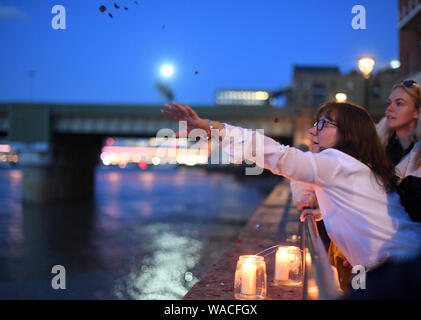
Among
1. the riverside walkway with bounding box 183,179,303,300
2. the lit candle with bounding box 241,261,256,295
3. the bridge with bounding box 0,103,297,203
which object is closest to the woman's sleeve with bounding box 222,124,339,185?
the lit candle with bounding box 241,261,256,295

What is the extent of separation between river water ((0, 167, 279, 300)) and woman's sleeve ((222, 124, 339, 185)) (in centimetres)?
899

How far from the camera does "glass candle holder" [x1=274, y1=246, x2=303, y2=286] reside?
394cm

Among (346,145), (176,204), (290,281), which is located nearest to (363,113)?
(346,145)

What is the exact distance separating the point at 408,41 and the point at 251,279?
2423 cm

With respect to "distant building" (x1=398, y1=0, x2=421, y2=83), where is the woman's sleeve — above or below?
below

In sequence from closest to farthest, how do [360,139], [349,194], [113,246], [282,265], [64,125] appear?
[349,194]
[360,139]
[282,265]
[113,246]
[64,125]

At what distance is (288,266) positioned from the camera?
398 centimetres

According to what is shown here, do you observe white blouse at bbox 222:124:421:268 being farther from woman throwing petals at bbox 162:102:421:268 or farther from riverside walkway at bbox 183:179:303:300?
riverside walkway at bbox 183:179:303:300

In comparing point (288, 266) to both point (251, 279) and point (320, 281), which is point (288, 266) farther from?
point (320, 281)

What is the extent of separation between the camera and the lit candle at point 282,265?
12.9 feet

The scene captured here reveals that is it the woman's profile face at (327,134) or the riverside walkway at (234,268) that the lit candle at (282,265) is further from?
the woman's profile face at (327,134)

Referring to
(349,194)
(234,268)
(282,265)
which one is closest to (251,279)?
(282,265)

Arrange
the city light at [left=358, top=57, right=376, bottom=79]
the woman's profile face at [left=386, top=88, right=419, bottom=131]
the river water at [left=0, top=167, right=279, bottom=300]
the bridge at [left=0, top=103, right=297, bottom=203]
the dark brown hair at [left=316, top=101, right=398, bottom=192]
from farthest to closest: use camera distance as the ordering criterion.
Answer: the bridge at [left=0, top=103, right=297, bottom=203] → the river water at [left=0, top=167, right=279, bottom=300] → the city light at [left=358, top=57, right=376, bottom=79] → the woman's profile face at [left=386, top=88, right=419, bottom=131] → the dark brown hair at [left=316, top=101, right=398, bottom=192]
